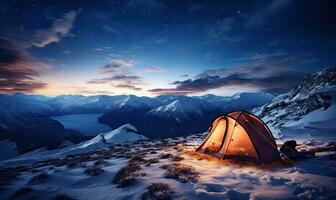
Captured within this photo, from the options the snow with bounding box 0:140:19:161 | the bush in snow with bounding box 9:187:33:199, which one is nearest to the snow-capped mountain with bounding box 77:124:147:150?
the bush in snow with bounding box 9:187:33:199

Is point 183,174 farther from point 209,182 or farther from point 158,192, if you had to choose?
point 158,192

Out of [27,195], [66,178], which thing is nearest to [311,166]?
[66,178]

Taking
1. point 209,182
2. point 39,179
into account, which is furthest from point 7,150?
point 209,182

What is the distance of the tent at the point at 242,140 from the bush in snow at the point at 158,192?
6.18 metres

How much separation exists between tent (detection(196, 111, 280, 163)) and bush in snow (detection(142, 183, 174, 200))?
618 cm

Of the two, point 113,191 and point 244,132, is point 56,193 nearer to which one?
point 113,191

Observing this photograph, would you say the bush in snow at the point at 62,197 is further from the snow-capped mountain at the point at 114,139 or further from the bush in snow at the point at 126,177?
the snow-capped mountain at the point at 114,139

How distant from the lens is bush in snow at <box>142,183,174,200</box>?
7316 millimetres

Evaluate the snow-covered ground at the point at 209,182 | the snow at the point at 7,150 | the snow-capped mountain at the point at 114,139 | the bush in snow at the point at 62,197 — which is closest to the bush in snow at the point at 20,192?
the snow-covered ground at the point at 209,182

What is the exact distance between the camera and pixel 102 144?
35.8 meters

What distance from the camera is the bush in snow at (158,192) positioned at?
7316mm

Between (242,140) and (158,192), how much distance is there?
290 inches

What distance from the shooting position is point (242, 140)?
13.1m

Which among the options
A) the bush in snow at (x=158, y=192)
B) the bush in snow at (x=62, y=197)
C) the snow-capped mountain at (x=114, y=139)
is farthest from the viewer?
the snow-capped mountain at (x=114, y=139)
